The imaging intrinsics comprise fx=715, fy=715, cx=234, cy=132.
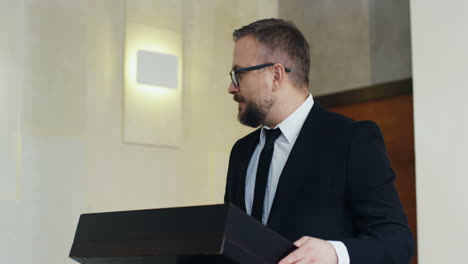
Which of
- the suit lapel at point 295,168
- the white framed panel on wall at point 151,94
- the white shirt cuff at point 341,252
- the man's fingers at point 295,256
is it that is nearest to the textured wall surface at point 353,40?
the white framed panel on wall at point 151,94

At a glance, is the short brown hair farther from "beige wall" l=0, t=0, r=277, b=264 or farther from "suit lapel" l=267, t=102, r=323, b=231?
"beige wall" l=0, t=0, r=277, b=264

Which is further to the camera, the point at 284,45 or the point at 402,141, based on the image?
the point at 402,141

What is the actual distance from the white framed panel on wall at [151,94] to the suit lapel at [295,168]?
9.50 ft

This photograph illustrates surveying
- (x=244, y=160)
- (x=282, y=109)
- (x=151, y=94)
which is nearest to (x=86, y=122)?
(x=151, y=94)

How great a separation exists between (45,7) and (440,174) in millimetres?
2652

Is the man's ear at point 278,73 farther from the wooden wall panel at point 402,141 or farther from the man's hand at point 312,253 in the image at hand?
the wooden wall panel at point 402,141

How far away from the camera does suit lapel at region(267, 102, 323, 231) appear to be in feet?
6.45

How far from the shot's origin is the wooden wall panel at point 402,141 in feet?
15.9

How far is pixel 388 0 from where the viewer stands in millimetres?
5059

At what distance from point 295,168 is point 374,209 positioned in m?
0.28

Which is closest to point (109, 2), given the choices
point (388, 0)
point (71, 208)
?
point (71, 208)

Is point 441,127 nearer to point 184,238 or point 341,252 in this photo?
point 341,252

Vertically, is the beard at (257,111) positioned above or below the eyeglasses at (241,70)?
below

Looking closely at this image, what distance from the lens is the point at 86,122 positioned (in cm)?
466
